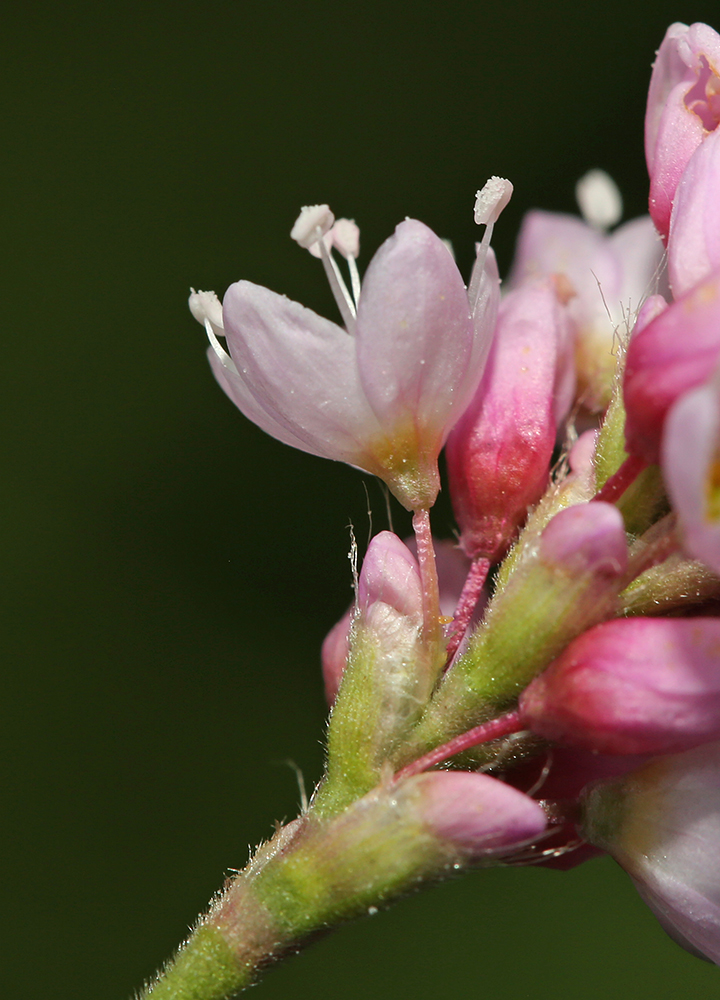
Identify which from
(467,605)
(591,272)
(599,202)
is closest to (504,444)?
(467,605)

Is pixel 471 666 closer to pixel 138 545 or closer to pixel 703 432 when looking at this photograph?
pixel 703 432

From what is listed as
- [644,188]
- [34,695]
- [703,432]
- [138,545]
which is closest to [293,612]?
[138,545]

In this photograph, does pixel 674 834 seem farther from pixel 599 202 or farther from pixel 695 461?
pixel 599 202

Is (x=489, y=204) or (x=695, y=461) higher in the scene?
(x=489, y=204)

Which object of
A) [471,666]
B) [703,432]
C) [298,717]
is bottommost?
[298,717]

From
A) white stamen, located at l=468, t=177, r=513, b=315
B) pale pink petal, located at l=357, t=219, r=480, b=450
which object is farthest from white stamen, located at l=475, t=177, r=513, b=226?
pale pink petal, located at l=357, t=219, r=480, b=450

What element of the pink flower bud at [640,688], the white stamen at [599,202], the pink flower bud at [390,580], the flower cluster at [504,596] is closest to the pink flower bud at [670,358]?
the flower cluster at [504,596]
